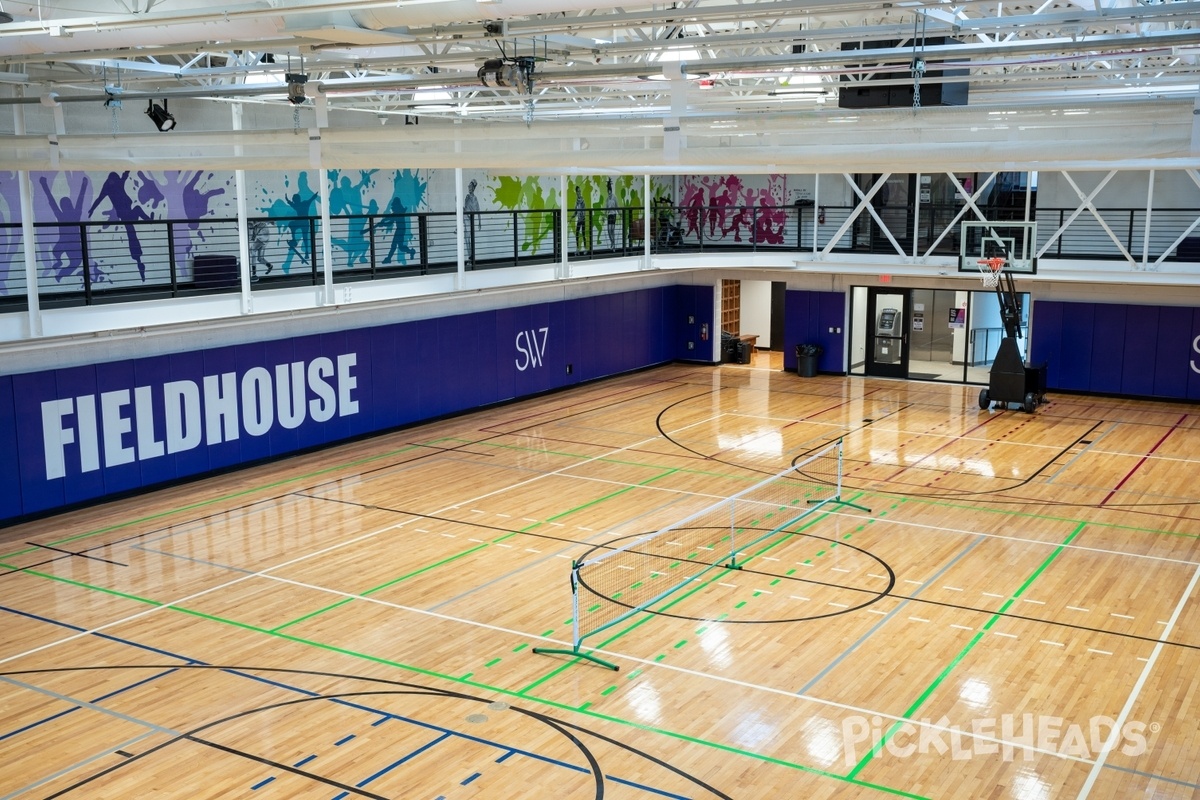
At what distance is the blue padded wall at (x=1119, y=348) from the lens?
80.3 ft

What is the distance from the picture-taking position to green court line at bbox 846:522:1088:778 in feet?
29.9

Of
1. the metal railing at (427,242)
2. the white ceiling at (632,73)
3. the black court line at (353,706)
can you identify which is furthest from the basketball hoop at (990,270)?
the black court line at (353,706)

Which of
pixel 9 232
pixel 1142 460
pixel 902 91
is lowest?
pixel 1142 460

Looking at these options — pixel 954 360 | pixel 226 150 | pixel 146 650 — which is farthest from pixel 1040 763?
pixel 954 360

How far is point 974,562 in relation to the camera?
547 inches

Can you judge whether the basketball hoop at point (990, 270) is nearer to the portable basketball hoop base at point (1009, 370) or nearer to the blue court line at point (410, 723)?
the portable basketball hoop base at point (1009, 370)

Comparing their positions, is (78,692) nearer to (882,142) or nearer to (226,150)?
(226,150)

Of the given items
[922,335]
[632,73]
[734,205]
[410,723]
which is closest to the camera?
[410,723]

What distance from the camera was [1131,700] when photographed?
1005 cm

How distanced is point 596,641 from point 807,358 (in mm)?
18110

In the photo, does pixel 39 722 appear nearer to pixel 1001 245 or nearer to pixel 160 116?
pixel 160 116

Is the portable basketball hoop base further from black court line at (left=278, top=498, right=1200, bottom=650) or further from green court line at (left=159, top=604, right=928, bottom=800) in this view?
green court line at (left=159, top=604, right=928, bottom=800)

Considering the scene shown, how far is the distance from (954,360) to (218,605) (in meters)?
21.8

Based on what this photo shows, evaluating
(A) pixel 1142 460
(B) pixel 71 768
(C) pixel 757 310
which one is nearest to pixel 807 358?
(C) pixel 757 310
